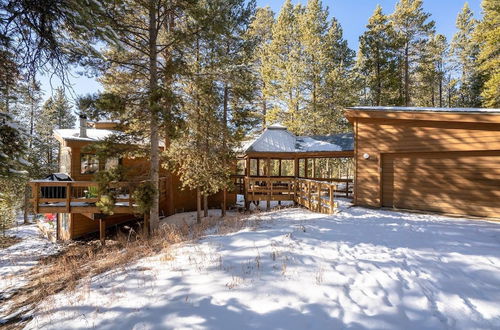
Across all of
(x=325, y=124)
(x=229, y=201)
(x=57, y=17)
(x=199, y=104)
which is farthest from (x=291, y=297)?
(x=325, y=124)

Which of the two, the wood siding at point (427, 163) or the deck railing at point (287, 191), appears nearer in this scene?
the wood siding at point (427, 163)

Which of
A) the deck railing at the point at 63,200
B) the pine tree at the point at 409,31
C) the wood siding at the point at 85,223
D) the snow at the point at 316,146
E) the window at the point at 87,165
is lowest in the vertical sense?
the wood siding at the point at 85,223

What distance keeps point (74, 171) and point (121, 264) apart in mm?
9371

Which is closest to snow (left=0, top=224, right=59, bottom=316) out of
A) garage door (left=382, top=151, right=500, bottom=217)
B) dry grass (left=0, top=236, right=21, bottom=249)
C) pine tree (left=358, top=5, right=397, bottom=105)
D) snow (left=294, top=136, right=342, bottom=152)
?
dry grass (left=0, top=236, right=21, bottom=249)

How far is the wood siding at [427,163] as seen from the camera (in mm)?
8008

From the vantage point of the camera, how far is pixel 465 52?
25.8 meters

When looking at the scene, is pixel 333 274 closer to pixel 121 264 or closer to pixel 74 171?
pixel 121 264

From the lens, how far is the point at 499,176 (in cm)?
785

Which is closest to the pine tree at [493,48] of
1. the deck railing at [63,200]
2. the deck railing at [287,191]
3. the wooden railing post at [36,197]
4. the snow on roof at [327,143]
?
the snow on roof at [327,143]

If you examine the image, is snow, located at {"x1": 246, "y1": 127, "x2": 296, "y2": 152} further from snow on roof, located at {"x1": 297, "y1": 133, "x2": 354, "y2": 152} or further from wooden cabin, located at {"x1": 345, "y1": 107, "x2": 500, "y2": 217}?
wooden cabin, located at {"x1": 345, "y1": 107, "x2": 500, "y2": 217}

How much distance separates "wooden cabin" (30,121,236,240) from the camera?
1012cm

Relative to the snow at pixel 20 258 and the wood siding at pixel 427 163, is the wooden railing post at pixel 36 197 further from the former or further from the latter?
the wood siding at pixel 427 163

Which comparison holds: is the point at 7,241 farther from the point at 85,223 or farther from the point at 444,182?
the point at 444,182

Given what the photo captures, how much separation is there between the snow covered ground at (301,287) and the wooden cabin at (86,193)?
5.78 m
